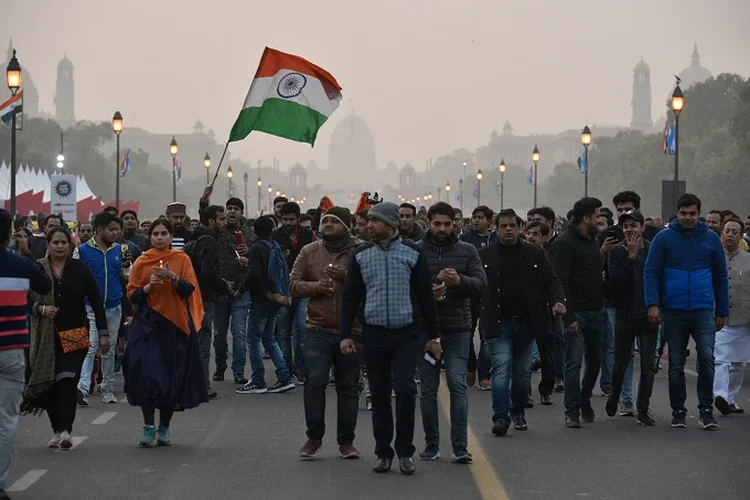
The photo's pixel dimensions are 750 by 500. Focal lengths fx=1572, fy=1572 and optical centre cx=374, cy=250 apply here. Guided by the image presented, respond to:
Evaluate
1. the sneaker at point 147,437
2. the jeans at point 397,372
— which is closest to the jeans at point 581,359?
the jeans at point 397,372

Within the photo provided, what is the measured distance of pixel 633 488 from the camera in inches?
365

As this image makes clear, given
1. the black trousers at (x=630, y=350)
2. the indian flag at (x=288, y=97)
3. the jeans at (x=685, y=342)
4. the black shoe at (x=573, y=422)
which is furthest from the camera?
the indian flag at (x=288, y=97)

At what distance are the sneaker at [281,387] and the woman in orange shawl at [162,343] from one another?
3.89 m

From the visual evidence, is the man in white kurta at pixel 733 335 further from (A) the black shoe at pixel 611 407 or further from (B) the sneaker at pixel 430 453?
(B) the sneaker at pixel 430 453

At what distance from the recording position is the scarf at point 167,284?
11305mm

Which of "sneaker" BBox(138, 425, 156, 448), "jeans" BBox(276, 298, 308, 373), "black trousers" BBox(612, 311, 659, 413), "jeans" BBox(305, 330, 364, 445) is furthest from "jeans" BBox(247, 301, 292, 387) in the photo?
"jeans" BBox(305, 330, 364, 445)

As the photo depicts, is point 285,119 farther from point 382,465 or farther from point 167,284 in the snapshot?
point 382,465

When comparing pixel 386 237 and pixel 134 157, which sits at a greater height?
pixel 134 157

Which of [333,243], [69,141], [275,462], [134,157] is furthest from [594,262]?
[134,157]

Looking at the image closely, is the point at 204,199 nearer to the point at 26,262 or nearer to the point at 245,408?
the point at 245,408

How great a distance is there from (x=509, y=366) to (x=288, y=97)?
5.55 m

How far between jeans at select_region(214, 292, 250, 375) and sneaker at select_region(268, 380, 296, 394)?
70cm

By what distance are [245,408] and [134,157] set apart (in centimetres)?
13807

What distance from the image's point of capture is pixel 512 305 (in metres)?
11.8
